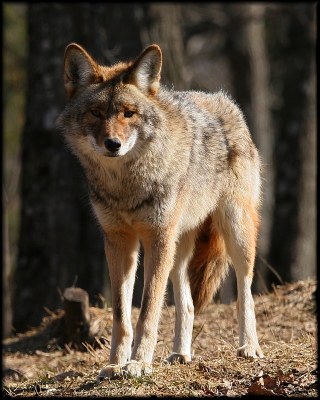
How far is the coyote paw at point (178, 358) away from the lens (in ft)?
21.9

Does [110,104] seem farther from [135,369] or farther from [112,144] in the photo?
[135,369]

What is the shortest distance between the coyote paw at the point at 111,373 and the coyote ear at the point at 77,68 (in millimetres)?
2198

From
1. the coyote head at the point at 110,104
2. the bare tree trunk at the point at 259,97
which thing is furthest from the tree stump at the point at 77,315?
the bare tree trunk at the point at 259,97

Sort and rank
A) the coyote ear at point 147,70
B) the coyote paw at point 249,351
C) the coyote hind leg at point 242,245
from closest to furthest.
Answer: the coyote ear at point 147,70, the coyote paw at point 249,351, the coyote hind leg at point 242,245

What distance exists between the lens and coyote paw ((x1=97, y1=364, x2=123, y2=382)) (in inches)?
232

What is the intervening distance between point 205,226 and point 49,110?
4.88 metres

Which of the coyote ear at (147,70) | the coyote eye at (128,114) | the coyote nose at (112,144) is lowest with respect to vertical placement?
the coyote nose at (112,144)

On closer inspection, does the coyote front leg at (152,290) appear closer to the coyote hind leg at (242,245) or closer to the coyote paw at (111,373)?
the coyote paw at (111,373)

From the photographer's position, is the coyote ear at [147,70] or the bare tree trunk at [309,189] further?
the bare tree trunk at [309,189]

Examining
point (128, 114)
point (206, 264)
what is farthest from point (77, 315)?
point (128, 114)

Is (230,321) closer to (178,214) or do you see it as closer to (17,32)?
(178,214)

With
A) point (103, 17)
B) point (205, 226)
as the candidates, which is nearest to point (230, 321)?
point (205, 226)

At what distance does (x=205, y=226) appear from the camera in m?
7.41

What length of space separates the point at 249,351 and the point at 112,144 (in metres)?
2.04
